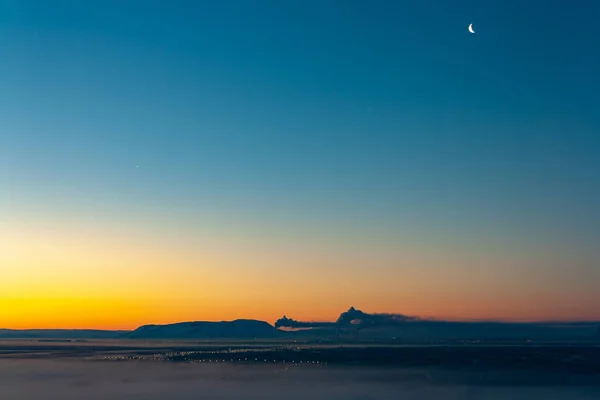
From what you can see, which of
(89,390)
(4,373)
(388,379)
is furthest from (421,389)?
(4,373)

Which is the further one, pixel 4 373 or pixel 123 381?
pixel 4 373

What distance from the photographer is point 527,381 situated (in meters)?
66.2

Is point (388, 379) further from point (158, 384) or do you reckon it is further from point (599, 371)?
point (599, 371)

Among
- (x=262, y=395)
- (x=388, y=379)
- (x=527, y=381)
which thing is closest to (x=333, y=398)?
(x=262, y=395)

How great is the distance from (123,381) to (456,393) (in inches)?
1331

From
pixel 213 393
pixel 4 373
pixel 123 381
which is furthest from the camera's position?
pixel 4 373

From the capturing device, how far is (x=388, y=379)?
2726 inches

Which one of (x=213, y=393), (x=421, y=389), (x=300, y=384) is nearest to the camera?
(x=213, y=393)

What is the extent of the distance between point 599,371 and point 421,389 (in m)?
33.6

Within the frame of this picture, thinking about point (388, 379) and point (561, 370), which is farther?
point (561, 370)

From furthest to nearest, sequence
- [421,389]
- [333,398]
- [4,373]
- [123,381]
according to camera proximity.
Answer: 1. [4,373]
2. [123,381]
3. [421,389]
4. [333,398]

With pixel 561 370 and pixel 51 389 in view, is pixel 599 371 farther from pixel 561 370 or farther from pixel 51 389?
pixel 51 389

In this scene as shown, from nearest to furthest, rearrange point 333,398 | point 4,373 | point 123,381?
1. point 333,398
2. point 123,381
3. point 4,373

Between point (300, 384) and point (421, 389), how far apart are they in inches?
461
